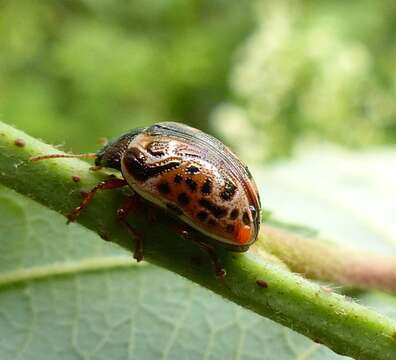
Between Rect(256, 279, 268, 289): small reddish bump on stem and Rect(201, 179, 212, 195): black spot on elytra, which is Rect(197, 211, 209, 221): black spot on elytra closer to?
Rect(201, 179, 212, 195): black spot on elytra

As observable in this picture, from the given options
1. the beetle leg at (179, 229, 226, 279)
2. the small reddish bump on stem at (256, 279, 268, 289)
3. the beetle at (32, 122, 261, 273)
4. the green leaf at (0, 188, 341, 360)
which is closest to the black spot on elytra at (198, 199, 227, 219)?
the beetle at (32, 122, 261, 273)

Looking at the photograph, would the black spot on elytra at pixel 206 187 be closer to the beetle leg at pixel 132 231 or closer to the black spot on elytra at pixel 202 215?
the black spot on elytra at pixel 202 215

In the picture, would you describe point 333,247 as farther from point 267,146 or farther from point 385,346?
point 267,146

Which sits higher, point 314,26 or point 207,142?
point 207,142

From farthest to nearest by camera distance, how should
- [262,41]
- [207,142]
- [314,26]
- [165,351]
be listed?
[314,26] → [262,41] → [165,351] → [207,142]

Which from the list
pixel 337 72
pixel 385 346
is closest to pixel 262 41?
pixel 337 72

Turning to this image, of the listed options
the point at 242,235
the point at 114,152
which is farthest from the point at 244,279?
the point at 114,152

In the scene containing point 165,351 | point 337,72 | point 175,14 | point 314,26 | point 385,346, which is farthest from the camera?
point 175,14
